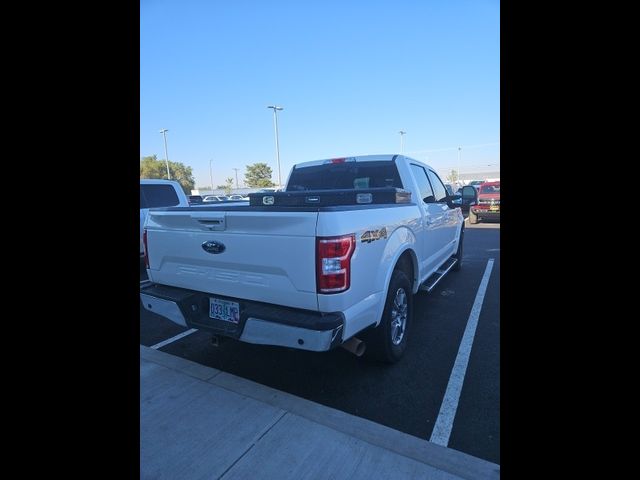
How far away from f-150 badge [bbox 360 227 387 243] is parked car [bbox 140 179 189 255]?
562 centimetres

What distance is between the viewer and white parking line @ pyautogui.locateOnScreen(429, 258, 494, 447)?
103 inches

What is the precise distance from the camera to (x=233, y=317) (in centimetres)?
296

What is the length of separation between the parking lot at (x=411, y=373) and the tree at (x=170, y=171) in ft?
194

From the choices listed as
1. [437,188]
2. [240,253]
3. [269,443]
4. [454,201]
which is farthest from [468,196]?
[269,443]

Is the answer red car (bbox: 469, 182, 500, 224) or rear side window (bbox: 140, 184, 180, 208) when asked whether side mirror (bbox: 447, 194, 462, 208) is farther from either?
red car (bbox: 469, 182, 500, 224)

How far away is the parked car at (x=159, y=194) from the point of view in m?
7.71

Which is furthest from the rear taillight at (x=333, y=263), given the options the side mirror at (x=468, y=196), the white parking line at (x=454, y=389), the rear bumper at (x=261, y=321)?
the side mirror at (x=468, y=196)

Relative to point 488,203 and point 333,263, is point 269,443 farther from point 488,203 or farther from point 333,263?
point 488,203

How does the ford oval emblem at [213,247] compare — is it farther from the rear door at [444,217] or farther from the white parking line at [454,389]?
the rear door at [444,217]

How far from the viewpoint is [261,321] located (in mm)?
2697
